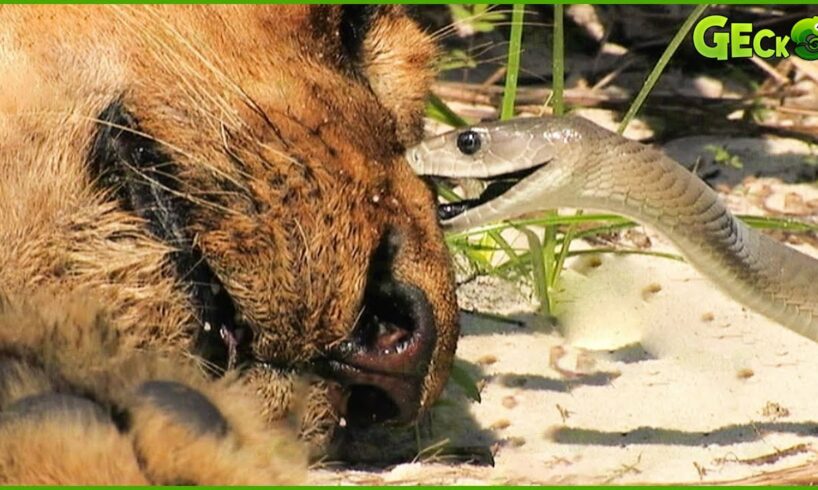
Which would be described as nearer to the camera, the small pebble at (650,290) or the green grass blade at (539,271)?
the green grass blade at (539,271)

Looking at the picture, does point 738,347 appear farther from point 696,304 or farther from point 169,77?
point 169,77

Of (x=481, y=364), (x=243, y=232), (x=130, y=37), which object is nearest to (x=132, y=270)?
(x=243, y=232)

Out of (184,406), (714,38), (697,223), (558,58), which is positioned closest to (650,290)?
(697,223)

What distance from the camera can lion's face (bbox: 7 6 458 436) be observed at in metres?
2.92

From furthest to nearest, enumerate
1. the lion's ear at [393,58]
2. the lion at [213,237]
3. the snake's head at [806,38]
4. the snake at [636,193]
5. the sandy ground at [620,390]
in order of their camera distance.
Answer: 1. the snake's head at [806,38]
2. the snake at [636,193]
3. the sandy ground at [620,390]
4. the lion's ear at [393,58]
5. the lion at [213,237]

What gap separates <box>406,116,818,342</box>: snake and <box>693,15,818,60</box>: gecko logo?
1113 millimetres

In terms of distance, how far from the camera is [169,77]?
303 centimetres

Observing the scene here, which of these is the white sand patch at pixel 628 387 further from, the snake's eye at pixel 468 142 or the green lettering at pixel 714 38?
the green lettering at pixel 714 38

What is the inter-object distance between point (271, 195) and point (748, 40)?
3.14 meters

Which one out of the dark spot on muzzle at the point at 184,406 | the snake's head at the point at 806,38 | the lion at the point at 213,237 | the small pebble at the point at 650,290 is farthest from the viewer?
the snake's head at the point at 806,38

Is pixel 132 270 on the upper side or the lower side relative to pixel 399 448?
upper

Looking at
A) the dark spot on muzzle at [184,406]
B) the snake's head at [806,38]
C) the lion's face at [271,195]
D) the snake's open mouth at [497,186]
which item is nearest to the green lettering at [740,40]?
the snake's head at [806,38]

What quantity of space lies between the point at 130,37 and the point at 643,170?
184 cm

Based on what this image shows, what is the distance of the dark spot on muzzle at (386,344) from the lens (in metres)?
3.01
